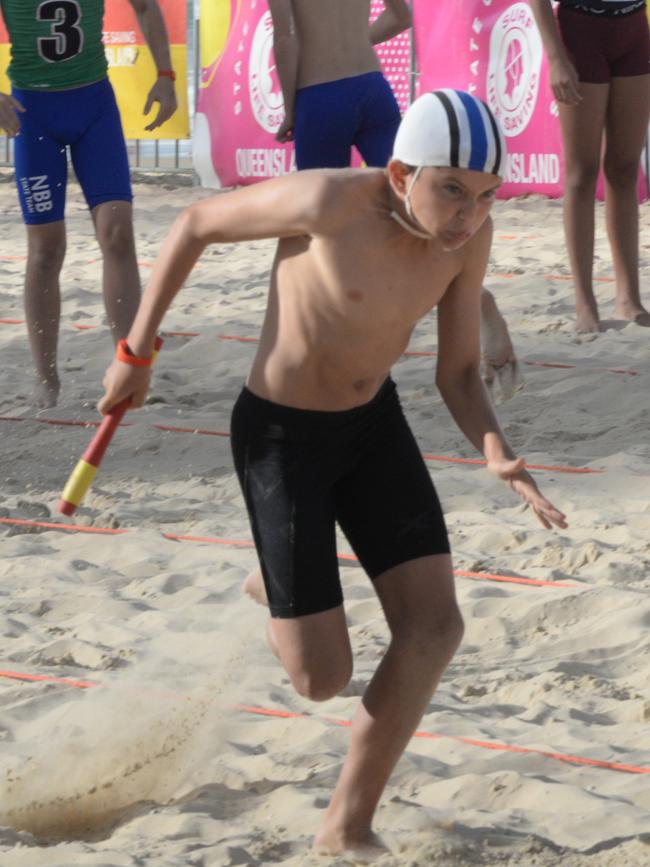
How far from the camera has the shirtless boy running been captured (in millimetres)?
2863

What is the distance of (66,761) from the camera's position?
11.1 feet

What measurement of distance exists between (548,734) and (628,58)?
4.09 metres

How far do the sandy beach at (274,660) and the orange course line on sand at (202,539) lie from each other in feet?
0.04

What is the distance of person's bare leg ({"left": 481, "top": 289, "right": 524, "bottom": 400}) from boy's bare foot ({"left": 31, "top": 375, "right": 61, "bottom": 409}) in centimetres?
184

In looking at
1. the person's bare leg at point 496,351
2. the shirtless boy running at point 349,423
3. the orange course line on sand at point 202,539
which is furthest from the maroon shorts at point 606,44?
the shirtless boy running at point 349,423

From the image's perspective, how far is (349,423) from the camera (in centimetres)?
303

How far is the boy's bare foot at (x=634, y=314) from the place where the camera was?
6843 millimetres

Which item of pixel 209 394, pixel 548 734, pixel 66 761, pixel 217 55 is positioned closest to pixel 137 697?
pixel 66 761

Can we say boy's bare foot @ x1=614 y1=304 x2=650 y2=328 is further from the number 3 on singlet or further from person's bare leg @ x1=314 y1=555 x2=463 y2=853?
person's bare leg @ x1=314 y1=555 x2=463 y2=853

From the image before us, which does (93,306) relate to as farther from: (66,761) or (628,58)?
(66,761)

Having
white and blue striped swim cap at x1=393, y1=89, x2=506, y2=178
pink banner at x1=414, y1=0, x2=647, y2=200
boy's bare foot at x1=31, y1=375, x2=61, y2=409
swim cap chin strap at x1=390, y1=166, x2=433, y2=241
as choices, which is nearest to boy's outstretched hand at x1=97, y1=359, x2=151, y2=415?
swim cap chin strap at x1=390, y1=166, x2=433, y2=241

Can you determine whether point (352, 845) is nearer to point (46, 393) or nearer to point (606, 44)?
point (46, 393)

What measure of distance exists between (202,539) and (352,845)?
2079 millimetres

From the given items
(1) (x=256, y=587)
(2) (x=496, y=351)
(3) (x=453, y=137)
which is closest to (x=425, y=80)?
(2) (x=496, y=351)
